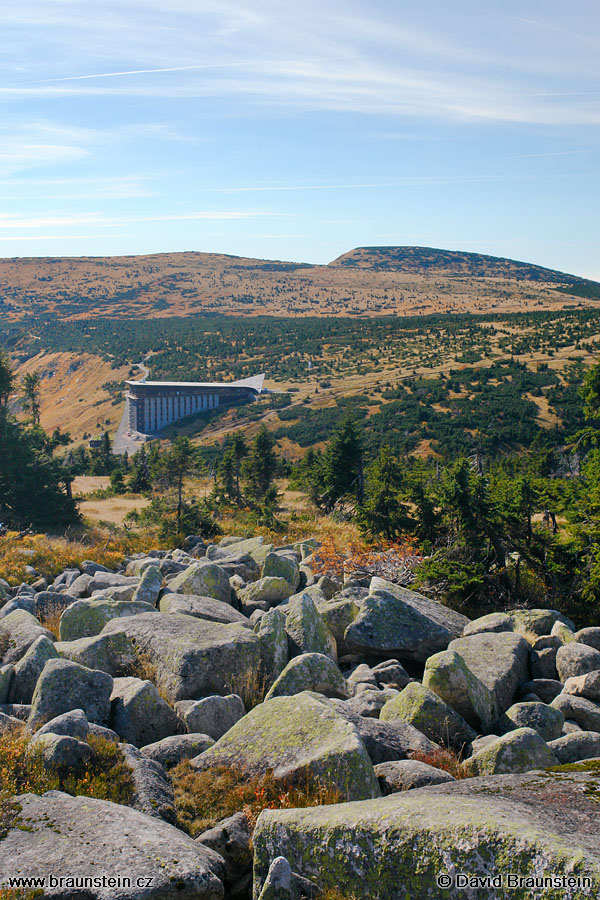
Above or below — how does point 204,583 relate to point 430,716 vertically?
below

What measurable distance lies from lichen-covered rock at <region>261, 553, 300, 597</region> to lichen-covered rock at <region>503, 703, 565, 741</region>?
5477mm

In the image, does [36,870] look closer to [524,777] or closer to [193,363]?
[524,777]

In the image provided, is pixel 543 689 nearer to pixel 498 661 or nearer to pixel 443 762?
pixel 498 661

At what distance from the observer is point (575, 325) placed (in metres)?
119

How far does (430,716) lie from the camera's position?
665cm

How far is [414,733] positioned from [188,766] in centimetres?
218

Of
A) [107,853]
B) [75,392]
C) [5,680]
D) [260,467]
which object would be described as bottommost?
[75,392]

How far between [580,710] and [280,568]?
20.4 ft

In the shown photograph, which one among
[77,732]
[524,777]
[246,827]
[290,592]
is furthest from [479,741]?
[290,592]

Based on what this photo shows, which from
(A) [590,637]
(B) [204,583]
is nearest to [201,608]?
(B) [204,583]

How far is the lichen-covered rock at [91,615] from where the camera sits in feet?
30.6

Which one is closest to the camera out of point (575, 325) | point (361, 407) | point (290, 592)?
point (290, 592)

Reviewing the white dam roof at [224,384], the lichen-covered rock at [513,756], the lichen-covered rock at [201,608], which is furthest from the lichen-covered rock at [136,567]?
the white dam roof at [224,384]

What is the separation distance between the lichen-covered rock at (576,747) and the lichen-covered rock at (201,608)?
4759mm
